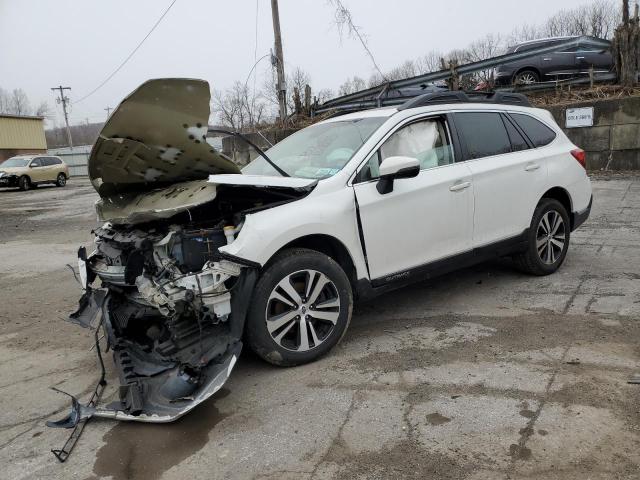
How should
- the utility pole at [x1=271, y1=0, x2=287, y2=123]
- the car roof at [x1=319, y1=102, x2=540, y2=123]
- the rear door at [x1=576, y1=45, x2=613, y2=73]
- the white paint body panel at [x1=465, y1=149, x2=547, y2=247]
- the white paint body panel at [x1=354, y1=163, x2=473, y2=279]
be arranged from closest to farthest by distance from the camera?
the white paint body panel at [x1=354, y1=163, x2=473, y2=279]
the car roof at [x1=319, y1=102, x2=540, y2=123]
the white paint body panel at [x1=465, y1=149, x2=547, y2=247]
the rear door at [x1=576, y1=45, x2=613, y2=73]
the utility pole at [x1=271, y1=0, x2=287, y2=123]

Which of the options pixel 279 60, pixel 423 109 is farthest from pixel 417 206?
pixel 279 60

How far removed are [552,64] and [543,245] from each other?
11.4 meters

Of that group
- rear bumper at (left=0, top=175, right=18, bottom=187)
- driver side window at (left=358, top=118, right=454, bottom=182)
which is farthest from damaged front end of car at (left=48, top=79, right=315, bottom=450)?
rear bumper at (left=0, top=175, right=18, bottom=187)

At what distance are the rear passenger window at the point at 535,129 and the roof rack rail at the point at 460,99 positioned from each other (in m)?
0.19

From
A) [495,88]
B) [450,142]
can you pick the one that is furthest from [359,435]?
[495,88]

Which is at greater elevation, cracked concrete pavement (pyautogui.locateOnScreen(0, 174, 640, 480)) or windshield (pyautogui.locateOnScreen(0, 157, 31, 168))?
windshield (pyautogui.locateOnScreen(0, 157, 31, 168))

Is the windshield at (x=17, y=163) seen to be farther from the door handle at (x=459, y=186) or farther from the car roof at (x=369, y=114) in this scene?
the door handle at (x=459, y=186)

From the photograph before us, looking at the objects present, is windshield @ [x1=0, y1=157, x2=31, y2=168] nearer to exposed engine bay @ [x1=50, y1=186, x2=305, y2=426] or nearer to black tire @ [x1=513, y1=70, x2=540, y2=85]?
black tire @ [x1=513, y1=70, x2=540, y2=85]

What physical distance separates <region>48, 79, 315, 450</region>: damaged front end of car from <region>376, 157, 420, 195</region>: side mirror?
577 mm

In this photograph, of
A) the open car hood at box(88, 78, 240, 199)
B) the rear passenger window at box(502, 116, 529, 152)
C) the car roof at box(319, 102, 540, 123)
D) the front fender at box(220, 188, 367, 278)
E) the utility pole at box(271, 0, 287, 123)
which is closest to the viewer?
the open car hood at box(88, 78, 240, 199)

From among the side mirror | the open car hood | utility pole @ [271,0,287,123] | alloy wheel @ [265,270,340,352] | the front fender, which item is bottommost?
alloy wheel @ [265,270,340,352]

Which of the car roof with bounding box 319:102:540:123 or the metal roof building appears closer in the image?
the car roof with bounding box 319:102:540:123

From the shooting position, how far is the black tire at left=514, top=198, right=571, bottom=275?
529cm

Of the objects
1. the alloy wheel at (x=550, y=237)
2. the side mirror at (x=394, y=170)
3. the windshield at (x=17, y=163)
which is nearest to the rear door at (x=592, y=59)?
the alloy wheel at (x=550, y=237)
